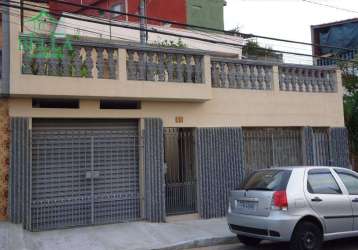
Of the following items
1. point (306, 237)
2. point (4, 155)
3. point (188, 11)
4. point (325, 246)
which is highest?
point (188, 11)

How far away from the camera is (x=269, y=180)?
8562 mm

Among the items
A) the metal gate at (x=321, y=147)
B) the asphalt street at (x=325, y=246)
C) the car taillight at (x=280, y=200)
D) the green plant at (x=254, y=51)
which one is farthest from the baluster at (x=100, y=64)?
the green plant at (x=254, y=51)

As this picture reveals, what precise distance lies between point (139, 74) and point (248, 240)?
4.55 metres

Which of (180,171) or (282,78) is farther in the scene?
(282,78)

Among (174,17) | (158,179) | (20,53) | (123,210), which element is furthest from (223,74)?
(174,17)

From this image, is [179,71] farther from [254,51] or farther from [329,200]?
[254,51]

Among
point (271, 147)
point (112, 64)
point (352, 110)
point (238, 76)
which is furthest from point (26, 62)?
point (352, 110)

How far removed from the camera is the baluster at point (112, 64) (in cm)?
1098

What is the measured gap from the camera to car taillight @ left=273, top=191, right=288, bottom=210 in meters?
8.02

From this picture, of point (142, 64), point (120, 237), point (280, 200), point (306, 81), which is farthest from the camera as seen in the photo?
point (306, 81)

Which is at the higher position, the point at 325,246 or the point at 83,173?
the point at 83,173

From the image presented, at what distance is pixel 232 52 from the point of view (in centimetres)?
2598

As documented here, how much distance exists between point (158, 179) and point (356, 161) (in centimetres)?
878

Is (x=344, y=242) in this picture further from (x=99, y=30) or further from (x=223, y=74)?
(x=99, y=30)
